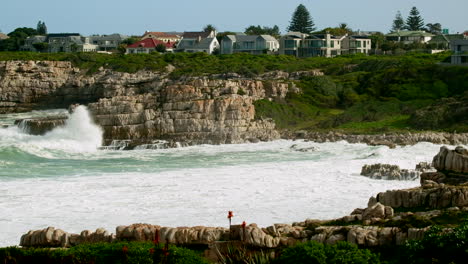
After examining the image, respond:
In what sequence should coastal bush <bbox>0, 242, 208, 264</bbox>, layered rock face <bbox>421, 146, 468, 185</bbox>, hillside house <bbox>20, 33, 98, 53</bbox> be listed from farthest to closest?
hillside house <bbox>20, 33, 98, 53</bbox> < layered rock face <bbox>421, 146, 468, 185</bbox> < coastal bush <bbox>0, 242, 208, 264</bbox>

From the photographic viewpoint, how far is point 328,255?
1658cm

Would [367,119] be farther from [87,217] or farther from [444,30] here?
[444,30]

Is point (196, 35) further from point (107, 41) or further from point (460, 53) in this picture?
point (460, 53)

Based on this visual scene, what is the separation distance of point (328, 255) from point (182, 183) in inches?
708

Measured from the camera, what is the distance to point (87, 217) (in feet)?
90.0

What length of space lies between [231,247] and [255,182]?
15.1 metres

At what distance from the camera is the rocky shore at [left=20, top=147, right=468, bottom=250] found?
18.8 meters

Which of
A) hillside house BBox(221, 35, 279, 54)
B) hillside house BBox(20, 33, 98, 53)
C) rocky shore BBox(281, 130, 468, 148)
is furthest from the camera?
hillside house BBox(20, 33, 98, 53)

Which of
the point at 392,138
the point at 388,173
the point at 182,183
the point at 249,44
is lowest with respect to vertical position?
the point at 182,183

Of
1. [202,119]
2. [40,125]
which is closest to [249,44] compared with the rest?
[40,125]

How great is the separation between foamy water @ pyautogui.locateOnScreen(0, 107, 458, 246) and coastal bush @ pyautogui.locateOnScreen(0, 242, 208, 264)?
5.58m

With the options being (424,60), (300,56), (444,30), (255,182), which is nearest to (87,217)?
(255,182)

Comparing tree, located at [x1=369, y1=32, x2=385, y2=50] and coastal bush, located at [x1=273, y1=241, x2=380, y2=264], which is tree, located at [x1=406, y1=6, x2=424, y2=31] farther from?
coastal bush, located at [x1=273, y1=241, x2=380, y2=264]

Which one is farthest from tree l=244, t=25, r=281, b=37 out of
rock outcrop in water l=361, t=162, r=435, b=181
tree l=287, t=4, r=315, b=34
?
rock outcrop in water l=361, t=162, r=435, b=181
